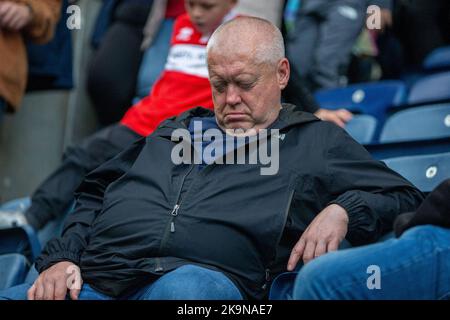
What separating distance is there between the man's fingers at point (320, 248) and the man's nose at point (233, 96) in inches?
25.3

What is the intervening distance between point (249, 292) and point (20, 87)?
76.7 inches

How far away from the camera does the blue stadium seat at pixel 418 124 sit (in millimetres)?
3551

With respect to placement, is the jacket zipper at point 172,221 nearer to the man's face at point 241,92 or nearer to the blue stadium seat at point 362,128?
the man's face at point 241,92

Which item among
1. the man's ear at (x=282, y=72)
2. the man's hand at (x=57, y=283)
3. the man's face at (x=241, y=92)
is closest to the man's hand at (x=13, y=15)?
the man's face at (x=241, y=92)

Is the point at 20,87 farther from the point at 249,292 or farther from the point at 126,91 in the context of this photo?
the point at 249,292

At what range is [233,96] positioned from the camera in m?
2.88

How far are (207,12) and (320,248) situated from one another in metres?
1.57

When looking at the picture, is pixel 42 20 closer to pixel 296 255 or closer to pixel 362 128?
pixel 362 128

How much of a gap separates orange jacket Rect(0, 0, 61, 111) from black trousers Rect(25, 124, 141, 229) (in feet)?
1.26

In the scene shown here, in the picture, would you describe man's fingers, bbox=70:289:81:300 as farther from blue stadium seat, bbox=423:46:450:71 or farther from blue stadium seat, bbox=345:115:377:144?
blue stadium seat, bbox=423:46:450:71

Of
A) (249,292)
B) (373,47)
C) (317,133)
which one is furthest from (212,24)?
(373,47)

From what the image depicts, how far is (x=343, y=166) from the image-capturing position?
8.73ft

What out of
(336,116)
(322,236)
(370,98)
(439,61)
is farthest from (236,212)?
(439,61)

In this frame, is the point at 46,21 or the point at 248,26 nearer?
the point at 248,26
